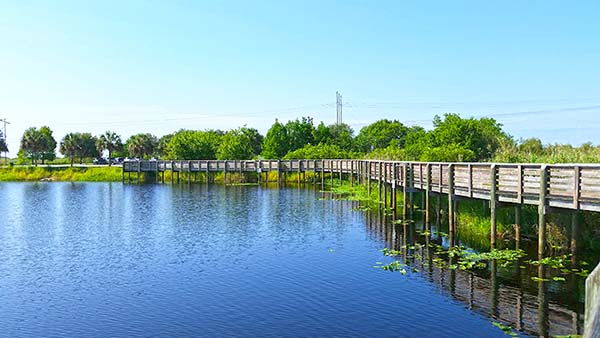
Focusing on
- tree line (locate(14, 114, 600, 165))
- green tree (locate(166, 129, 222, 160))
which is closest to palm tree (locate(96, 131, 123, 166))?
tree line (locate(14, 114, 600, 165))

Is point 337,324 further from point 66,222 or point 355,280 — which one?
point 66,222

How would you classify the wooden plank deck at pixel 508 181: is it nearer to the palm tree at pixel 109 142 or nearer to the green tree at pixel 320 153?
the green tree at pixel 320 153

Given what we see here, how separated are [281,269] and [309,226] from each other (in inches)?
416

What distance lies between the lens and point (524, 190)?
18047 mm

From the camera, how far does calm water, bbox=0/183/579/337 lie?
1264 centimetres

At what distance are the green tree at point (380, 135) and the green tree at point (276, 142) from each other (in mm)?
18748

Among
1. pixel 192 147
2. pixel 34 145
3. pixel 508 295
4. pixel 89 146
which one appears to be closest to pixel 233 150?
pixel 192 147

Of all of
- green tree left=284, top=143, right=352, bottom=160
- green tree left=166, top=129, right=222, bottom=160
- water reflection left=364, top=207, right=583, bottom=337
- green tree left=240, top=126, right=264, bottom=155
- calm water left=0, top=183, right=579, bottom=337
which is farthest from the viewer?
green tree left=240, top=126, right=264, bottom=155

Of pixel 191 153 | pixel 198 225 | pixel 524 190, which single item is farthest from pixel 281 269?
pixel 191 153

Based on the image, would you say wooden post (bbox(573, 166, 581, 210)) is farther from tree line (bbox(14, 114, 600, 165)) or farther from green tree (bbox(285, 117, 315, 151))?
green tree (bbox(285, 117, 315, 151))

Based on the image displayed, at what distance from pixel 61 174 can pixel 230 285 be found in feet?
263

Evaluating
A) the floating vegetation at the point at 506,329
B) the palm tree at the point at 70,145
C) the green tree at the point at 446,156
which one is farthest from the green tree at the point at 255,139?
the floating vegetation at the point at 506,329

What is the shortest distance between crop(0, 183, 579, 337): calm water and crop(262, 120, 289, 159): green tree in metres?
70.5

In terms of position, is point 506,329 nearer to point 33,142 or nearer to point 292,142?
point 292,142
